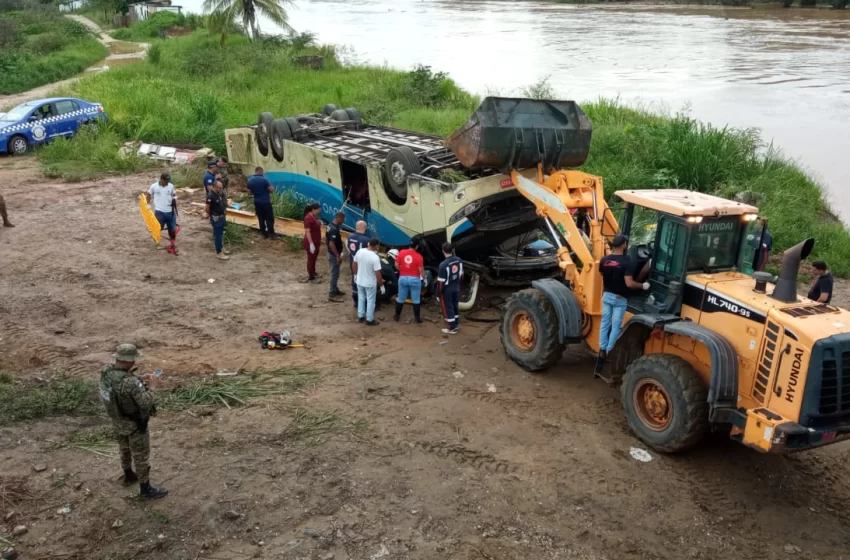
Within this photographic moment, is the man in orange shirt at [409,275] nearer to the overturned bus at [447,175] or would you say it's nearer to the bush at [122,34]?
the overturned bus at [447,175]

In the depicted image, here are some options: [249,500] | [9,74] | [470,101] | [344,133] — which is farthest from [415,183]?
[9,74]

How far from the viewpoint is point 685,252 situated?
6648 millimetres

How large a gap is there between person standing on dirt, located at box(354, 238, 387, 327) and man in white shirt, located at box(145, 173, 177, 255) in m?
3.73

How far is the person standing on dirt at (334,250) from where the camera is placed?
1049cm

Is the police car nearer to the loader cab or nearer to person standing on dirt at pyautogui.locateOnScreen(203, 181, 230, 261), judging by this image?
person standing on dirt at pyautogui.locateOnScreen(203, 181, 230, 261)

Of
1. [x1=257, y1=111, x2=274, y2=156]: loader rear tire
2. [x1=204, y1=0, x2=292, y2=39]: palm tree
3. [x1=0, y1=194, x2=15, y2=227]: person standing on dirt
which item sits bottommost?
[x1=0, y1=194, x2=15, y2=227]: person standing on dirt

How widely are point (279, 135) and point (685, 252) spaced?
912cm

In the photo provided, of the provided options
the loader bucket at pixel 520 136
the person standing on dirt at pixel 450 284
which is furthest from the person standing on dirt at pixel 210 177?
the loader bucket at pixel 520 136

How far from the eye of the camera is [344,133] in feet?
47.2

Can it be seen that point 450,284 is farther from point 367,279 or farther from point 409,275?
point 367,279

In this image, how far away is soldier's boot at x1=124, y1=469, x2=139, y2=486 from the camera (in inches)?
230

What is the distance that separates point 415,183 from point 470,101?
45.2ft

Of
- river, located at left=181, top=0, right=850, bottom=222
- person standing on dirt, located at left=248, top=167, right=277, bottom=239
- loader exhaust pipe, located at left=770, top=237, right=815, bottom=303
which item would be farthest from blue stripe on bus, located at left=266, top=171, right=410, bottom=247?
river, located at left=181, top=0, right=850, bottom=222

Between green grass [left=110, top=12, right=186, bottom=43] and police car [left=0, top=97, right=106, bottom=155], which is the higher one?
green grass [left=110, top=12, right=186, bottom=43]
